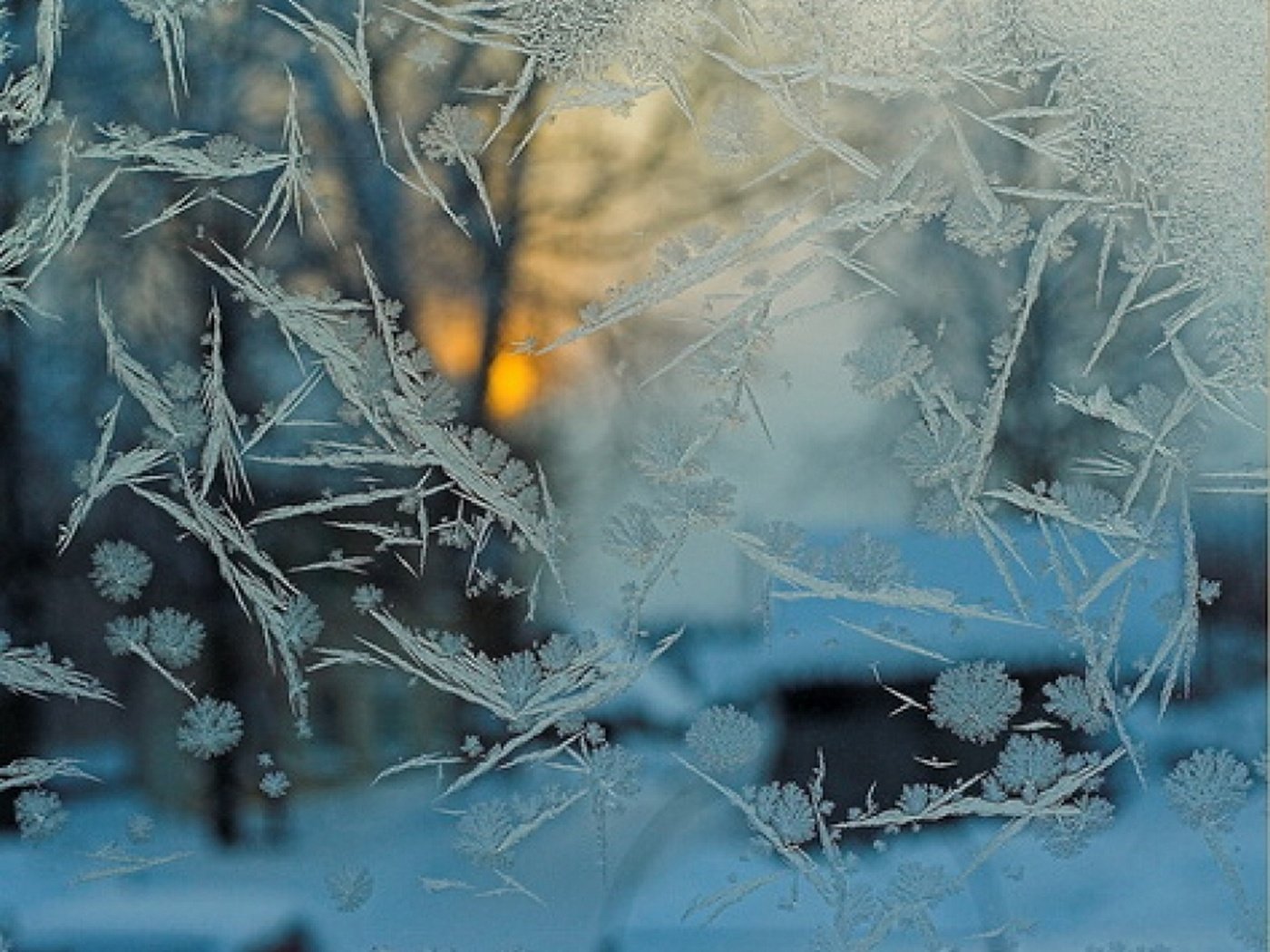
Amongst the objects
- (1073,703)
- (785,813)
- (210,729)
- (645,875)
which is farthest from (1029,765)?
(210,729)

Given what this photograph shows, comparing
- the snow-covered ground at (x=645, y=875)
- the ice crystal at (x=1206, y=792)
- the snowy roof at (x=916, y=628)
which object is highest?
the snowy roof at (x=916, y=628)

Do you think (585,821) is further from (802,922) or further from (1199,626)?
(1199,626)

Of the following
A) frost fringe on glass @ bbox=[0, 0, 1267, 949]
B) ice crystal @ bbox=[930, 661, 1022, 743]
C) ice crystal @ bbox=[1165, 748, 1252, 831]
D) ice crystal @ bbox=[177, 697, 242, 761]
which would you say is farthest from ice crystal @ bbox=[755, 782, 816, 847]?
ice crystal @ bbox=[177, 697, 242, 761]

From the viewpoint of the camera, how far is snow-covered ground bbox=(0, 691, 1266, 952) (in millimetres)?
1229

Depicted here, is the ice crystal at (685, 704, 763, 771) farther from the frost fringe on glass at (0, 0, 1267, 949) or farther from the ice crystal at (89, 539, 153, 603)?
the ice crystal at (89, 539, 153, 603)

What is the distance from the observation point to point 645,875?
1.24 m

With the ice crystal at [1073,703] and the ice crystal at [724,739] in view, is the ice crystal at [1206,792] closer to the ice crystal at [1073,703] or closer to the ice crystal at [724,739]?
the ice crystal at [1073,703]

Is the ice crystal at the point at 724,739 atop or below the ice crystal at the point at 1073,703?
below

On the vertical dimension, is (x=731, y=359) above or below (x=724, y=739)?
above

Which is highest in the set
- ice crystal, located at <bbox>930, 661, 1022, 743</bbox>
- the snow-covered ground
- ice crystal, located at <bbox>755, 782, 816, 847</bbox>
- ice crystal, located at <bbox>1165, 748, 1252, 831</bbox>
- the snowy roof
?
the snowy roof

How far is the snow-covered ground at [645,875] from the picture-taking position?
4.03 feet

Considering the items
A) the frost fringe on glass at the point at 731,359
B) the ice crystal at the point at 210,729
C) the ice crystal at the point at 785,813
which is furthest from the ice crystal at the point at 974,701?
the ice crystal at the point at 210,729

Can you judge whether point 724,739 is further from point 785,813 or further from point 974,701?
point 974,701

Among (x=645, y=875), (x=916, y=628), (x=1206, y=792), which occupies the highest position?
(x=916, y=628)
